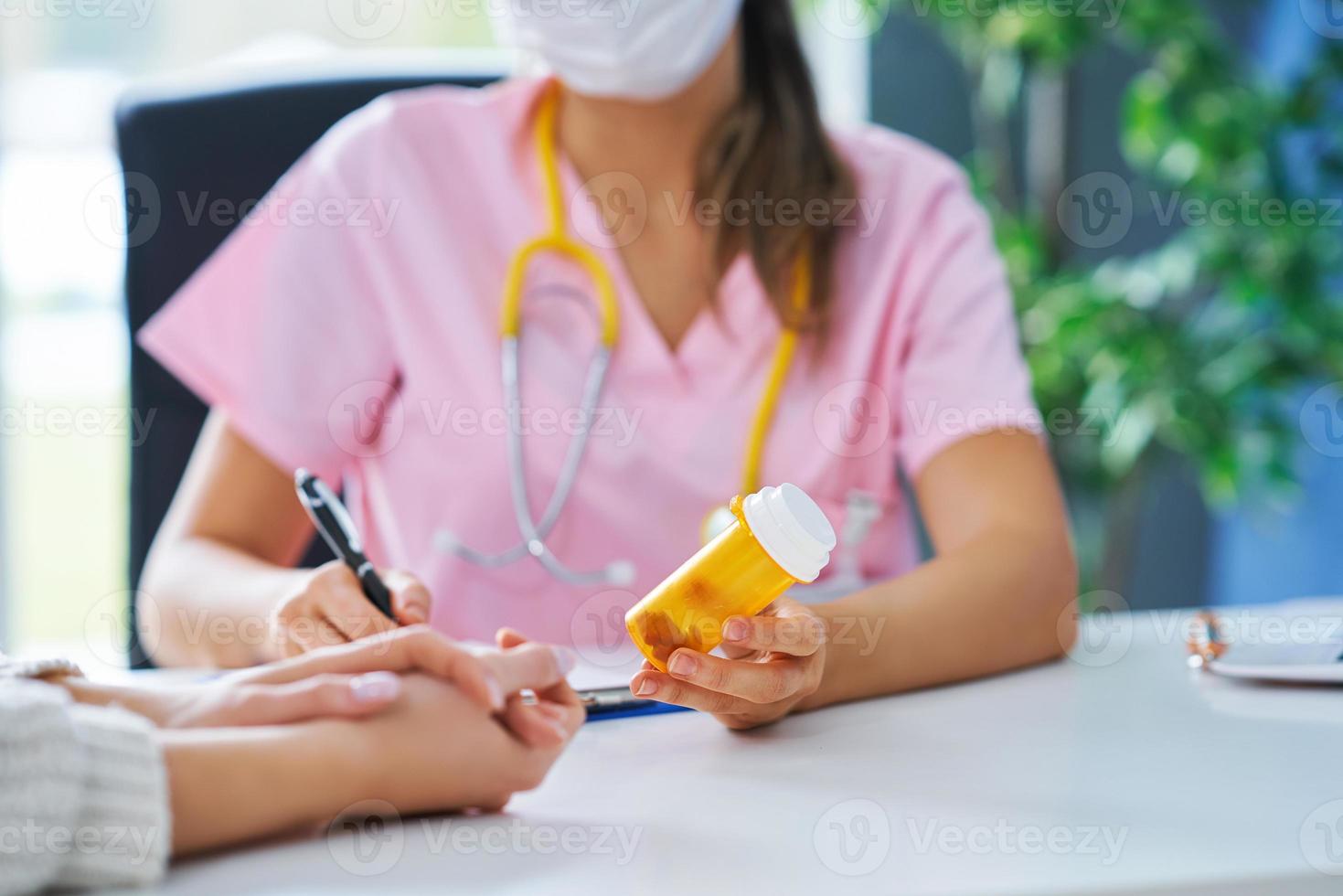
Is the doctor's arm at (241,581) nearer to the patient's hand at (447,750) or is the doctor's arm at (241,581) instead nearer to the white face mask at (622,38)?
the patient's hand at (447,750)

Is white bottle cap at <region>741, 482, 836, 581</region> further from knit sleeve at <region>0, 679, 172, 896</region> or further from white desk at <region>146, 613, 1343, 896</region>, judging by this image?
knit sleeve at <region>0, 679, 172, 896</region>

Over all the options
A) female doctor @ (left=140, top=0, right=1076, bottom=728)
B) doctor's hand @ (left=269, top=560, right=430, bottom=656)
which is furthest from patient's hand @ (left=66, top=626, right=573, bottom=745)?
female doctor @ (left=140, top=0, right=1076, bottom=728)

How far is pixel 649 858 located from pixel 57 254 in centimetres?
181

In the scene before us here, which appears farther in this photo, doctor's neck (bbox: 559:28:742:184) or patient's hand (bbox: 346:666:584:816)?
doctor's neck (bbox: 559:28:742:184)

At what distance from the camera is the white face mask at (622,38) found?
933mm

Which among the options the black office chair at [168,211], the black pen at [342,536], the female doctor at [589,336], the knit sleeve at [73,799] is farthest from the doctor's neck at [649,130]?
the knit sleeve at [73,799]

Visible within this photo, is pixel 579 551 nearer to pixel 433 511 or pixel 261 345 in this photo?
pixel 433 511

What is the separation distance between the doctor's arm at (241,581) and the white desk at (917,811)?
0.16 metres

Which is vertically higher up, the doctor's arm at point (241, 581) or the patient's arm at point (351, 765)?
the patient's arm at point (351, 765)

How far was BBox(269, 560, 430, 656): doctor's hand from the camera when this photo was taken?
673 mm

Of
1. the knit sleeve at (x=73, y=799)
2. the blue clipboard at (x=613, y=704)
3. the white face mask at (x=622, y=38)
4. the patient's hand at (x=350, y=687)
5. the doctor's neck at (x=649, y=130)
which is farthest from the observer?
the doctor's neck at (x=649, y=130)

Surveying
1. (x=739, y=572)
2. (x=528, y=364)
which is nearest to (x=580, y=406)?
(x=528, y=364)

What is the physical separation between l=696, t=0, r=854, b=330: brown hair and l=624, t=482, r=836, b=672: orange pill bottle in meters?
0.46

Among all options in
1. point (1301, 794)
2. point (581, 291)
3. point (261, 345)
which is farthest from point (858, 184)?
point (1301, 794)
